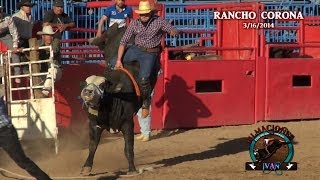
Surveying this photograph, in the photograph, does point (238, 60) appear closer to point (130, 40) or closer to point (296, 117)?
point (296, 117)

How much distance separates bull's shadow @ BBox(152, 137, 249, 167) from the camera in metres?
10.2

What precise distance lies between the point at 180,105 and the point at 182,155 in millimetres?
2891

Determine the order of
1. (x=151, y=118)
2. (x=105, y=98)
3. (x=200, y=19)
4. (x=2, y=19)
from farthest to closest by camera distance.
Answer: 1. (x=200, y=19)
2. (x=151, y=118)
3. (x=2, y=19)
4. (x=105, y=98)

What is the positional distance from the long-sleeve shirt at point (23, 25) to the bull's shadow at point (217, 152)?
11.0 ft

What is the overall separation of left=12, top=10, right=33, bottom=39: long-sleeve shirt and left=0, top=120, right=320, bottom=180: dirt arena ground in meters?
1.79

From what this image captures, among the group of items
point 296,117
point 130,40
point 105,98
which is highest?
point 130,40

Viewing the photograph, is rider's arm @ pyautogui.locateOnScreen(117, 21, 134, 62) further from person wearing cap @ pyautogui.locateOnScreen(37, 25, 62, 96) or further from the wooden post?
the wooden post

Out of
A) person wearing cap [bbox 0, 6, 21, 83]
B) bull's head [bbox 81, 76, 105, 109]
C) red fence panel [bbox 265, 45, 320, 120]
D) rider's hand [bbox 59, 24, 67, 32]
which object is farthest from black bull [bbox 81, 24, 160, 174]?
red fence panel [bbox 265, 45, 320, 120]

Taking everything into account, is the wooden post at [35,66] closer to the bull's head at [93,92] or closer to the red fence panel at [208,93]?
the bull's head at [93,92]

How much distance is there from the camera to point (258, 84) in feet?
46.9

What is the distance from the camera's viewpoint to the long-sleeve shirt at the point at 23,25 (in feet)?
39.2

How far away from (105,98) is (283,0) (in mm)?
12072

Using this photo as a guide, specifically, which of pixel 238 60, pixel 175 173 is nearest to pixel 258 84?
pixel 238 60
